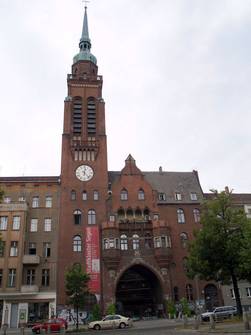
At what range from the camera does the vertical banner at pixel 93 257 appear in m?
49.1

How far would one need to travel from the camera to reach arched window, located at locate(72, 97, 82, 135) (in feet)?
196

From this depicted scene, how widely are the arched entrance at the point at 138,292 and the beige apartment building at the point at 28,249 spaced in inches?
424

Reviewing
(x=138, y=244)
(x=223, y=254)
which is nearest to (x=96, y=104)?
(x=138, y=244)

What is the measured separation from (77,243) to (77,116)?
22.2m

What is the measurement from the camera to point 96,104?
6256 centimetres

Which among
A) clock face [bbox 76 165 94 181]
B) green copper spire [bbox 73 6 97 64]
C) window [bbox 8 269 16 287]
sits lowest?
window [bbox 8 269 16 287]

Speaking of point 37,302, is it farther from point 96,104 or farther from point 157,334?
point 96,104

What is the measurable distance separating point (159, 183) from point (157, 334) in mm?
38246

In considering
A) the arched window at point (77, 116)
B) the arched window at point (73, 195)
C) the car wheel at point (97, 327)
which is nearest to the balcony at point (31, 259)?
the arched window at point (73, 195)

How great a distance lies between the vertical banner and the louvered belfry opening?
679 inches

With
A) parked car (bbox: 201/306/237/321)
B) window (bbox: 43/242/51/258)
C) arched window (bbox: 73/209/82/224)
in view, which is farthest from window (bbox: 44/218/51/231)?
parked car (bbox: 201/306/237/321)

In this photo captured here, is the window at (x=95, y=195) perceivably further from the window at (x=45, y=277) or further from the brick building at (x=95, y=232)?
the window at (x=45, y=277)

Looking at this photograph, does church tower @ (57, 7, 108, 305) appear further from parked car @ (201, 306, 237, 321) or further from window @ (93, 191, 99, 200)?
parked car @ (201, 306, 237, 321)

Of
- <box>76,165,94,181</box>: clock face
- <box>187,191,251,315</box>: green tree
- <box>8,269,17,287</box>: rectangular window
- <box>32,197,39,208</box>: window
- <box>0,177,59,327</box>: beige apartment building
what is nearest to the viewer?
<box>187,191,251,315</box>: green tree
